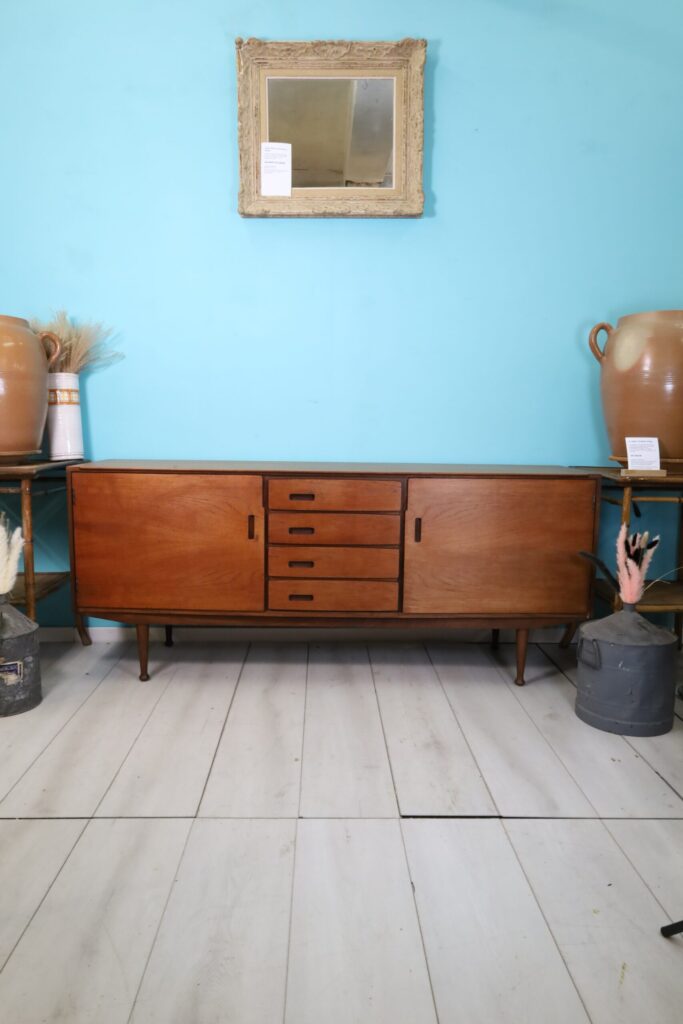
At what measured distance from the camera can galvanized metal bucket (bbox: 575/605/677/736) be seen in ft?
→ 5.89

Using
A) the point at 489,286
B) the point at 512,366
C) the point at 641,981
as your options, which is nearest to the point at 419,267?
the point at 489,286

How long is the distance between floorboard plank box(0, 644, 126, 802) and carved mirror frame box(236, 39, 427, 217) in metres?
1.60

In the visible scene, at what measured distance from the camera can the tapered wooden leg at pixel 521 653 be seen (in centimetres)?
215

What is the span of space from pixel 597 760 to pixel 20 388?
6.30ft

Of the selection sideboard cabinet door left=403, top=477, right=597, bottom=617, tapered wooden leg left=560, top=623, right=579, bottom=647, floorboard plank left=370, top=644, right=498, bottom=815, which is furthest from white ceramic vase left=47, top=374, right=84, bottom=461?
tapered wooden leg left=560, top=623, right=579, bottom=647

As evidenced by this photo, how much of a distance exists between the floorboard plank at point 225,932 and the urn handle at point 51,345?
1545 mm

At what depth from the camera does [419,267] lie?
235 cm

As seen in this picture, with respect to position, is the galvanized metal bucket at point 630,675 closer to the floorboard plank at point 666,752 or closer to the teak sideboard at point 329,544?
the floorboard plank at point 666,752

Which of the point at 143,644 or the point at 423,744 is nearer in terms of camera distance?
the point at 423,744

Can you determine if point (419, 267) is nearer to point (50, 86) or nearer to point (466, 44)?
point (466, 44)

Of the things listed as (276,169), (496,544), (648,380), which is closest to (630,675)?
(496,544)

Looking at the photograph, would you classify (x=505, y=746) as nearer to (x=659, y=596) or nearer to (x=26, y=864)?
(x=659, y=596)

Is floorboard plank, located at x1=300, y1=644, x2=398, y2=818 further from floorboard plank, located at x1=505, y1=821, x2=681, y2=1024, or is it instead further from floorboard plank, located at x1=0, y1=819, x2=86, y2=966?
floorboard plank, located at x1=0, y1=819, x2=86, y2=966

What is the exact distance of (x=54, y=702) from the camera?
1991mm
